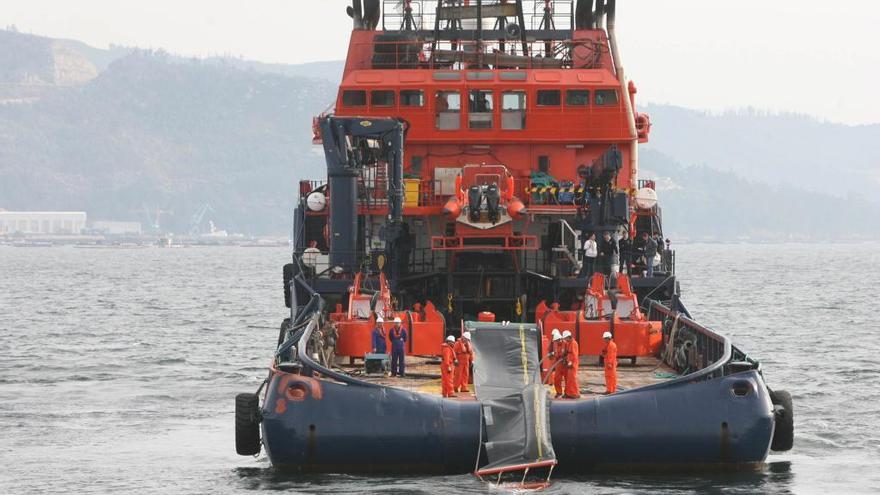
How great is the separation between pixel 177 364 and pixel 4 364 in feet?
16.8

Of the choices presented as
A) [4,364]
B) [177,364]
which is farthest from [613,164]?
[4,364]

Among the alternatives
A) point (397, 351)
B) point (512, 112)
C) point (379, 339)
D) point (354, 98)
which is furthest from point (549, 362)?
point (354, 98)

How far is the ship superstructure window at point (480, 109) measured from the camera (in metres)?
34.9

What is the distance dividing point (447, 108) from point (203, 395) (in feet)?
30.2

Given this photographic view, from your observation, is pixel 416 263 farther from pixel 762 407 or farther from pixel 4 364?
pixel 4 364

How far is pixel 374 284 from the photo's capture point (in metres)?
31.9

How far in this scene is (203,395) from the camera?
37156 millimetres

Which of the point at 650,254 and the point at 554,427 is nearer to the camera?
the point at 554,427

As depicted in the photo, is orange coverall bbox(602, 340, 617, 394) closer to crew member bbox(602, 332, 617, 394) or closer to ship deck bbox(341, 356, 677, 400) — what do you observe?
crew member bbox(602, 332, 617, 394)

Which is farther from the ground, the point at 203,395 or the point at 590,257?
the point at 590,257

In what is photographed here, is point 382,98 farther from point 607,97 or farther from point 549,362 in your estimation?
point 549,362

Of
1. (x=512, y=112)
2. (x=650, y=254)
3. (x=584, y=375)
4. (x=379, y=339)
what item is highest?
(x=512, y=112)

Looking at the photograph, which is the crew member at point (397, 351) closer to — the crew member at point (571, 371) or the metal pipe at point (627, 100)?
the crew member at point (571, 371)

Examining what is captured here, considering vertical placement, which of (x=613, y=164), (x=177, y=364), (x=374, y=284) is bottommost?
(x=177, y=364)
